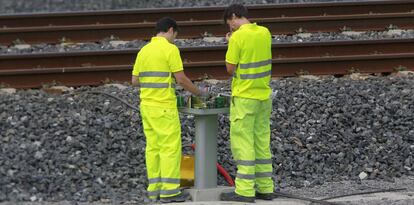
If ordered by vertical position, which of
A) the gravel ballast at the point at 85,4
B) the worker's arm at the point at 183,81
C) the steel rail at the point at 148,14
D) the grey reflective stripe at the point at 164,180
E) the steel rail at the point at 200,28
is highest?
the gravel ballast at the point at 85,4

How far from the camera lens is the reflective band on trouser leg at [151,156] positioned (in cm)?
944

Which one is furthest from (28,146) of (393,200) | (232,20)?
(393,200)

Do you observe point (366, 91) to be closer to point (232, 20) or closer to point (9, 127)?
point (232, 20)

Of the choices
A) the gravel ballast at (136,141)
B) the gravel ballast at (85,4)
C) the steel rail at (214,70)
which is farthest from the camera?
the gravel ballast at (85,4)

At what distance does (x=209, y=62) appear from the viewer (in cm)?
1370

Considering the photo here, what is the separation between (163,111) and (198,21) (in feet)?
22.1

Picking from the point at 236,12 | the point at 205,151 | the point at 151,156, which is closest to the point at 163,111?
the point at 151,156

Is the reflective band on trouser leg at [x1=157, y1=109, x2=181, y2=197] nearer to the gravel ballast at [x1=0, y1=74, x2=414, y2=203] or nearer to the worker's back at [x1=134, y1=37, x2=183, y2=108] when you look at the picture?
the worker's back at [x1=134, y1=37, x2=183, y2=108]

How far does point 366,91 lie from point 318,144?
68.1 inches

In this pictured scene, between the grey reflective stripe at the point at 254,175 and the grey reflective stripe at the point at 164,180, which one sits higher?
the grey reflective stripe at the point at 254,175

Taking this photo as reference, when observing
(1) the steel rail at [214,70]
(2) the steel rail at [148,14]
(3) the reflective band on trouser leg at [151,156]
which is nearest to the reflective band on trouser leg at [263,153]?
(3) the reflective band on trouser leg at [151,156]

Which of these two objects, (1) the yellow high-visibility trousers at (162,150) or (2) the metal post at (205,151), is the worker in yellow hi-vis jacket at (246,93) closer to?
(2) the metal post at (205,151)

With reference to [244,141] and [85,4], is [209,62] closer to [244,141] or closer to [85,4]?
[244,141]

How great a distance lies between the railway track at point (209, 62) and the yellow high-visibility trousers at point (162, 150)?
3.84 meters
